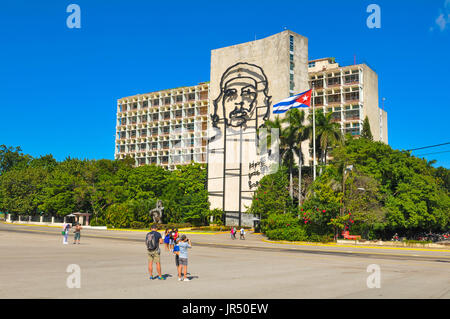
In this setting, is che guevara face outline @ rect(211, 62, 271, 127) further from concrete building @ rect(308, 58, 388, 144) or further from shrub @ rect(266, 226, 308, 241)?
shrub @ rect(266, 226, 308, 241)

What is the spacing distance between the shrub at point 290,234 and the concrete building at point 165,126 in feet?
217

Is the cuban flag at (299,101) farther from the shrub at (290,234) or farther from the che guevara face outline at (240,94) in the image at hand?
the che guevara face outline at (240,94)

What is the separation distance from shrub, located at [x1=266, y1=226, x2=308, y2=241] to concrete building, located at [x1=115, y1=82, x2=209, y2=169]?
66.2m

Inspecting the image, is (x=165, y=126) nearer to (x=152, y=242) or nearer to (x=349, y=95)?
(x=349, y=95)

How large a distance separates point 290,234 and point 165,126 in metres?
84.4

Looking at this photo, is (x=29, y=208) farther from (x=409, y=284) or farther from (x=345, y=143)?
(x=409, y=284)

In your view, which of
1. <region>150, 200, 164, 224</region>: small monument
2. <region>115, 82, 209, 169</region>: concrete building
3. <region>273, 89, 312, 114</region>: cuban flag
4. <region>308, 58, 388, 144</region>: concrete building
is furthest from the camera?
<region>115, 82, 209, 169</region>: concrete building

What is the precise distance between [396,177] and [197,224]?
39262 mm

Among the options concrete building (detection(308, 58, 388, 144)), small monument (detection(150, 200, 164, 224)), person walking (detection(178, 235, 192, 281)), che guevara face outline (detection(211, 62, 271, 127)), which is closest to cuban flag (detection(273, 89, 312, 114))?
che guevara face outline (detection(211, 62, 271, 127))

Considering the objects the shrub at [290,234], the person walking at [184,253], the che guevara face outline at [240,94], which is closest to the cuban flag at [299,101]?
the shrub at [290,234]

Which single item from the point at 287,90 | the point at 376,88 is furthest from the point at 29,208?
the point at 376,88

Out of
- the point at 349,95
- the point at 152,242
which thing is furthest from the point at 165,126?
the point at 152,242

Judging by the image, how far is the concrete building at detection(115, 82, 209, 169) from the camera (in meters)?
114

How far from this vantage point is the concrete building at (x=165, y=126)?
11350cm
